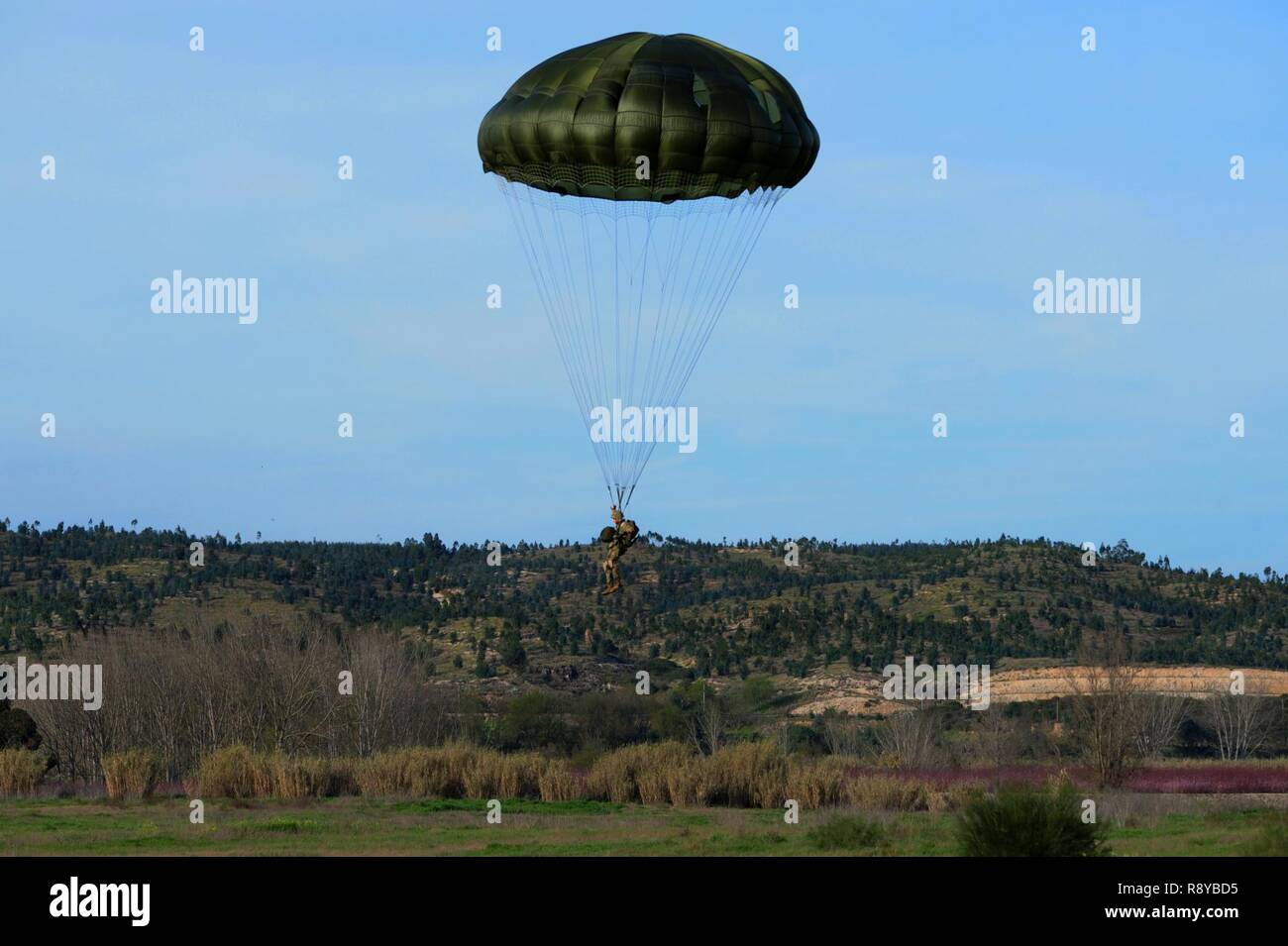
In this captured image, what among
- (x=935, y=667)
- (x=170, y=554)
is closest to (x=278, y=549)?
(x=170, y=554)

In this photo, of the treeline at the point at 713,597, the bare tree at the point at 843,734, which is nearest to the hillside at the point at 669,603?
the treeline at the point at 713,597

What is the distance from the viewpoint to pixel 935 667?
90750 mm

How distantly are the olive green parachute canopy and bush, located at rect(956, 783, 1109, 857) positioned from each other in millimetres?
12681

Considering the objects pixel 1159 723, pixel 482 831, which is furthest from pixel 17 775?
pixel 1159 723

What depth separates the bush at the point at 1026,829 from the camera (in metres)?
30.0

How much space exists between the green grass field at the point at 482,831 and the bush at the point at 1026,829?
3.78ft

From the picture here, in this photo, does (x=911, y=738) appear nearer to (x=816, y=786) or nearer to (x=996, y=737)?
(x=996, y=737)

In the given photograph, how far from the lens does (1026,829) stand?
30.2 m

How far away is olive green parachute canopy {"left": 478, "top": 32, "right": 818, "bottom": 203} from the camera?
33.3 metres

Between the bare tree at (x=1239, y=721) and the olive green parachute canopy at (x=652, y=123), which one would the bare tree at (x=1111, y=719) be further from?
the olive green parachute canopy at (x=652, y=123)

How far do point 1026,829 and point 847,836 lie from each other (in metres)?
3.96
